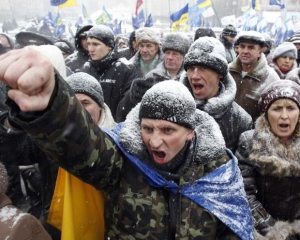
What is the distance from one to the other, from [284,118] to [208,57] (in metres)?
0.86

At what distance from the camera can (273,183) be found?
2.48 m

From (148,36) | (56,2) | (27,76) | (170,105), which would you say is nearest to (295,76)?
(148,36)

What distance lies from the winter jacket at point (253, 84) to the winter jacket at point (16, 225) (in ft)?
9.85

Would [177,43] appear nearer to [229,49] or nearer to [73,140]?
[73,140]

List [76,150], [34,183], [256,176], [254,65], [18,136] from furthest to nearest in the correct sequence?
[254,65], [34,183], [256,176], [18,136], [76,150]

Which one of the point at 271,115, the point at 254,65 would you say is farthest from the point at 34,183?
the point at 254,65

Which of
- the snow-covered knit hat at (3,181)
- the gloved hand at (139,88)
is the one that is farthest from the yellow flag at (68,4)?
the snow-covered knit hat at (3,181)

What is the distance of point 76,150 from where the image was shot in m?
1.46

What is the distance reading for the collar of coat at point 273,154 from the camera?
241cm

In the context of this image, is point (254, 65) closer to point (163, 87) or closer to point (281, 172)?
point (281, 172)

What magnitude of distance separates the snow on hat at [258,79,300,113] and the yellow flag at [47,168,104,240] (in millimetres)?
1464

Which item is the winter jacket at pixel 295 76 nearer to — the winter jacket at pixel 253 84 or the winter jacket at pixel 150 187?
the winter jacket at pixel 253 84

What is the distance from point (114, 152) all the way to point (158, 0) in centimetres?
5826

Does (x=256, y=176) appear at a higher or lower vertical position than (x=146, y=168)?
lower
